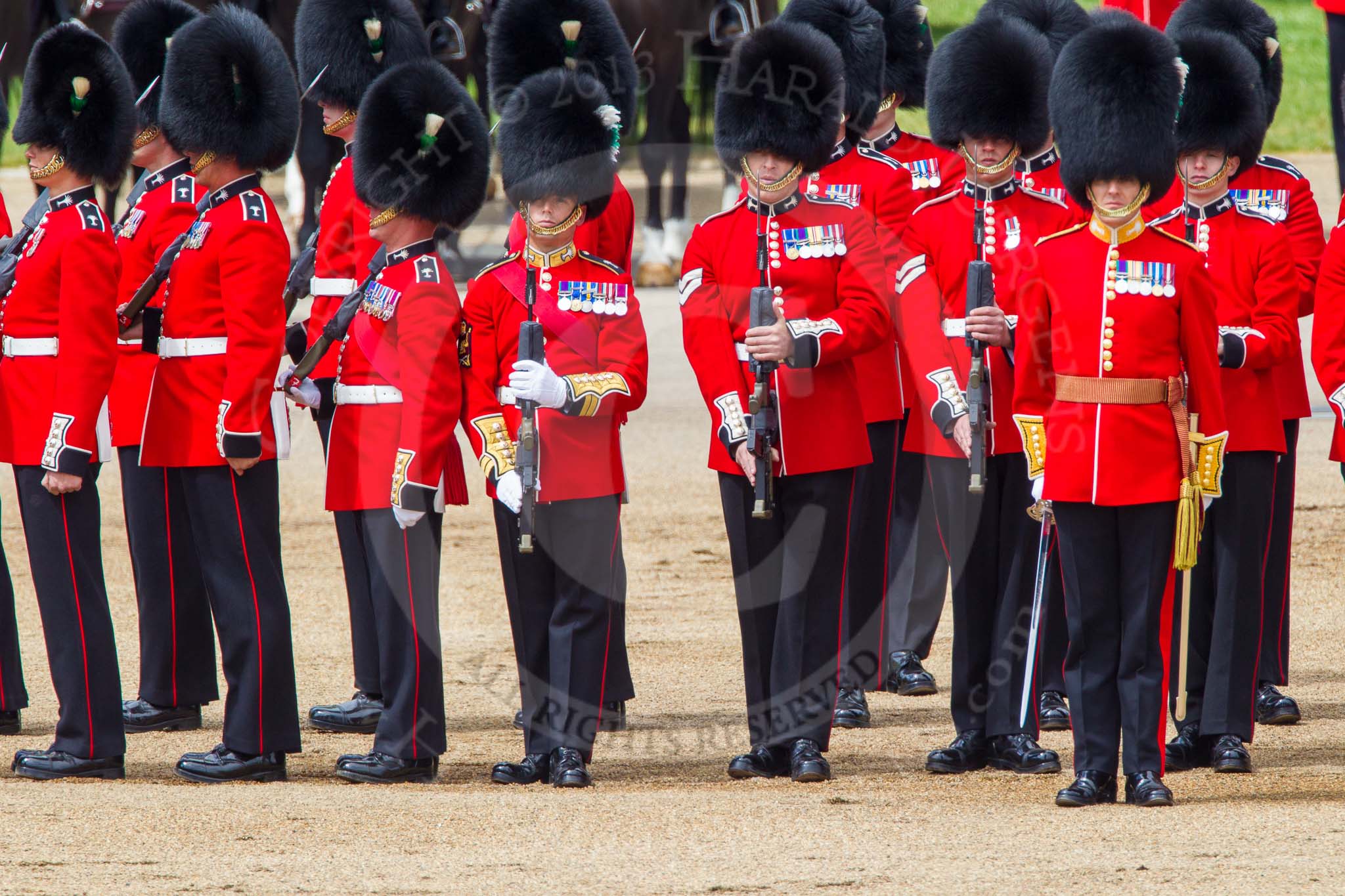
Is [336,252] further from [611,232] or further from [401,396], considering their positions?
[401,396]

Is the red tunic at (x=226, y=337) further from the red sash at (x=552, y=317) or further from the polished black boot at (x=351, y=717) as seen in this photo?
the polished black boot at (x=351, y=717)

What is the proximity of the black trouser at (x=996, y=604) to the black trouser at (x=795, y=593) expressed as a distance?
0.89ft

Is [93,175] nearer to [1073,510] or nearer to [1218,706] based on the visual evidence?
[1073,510]

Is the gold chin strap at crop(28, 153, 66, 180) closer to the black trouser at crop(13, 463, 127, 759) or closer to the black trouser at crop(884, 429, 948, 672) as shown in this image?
the black trouser at crop(13, 463, 127, 759)

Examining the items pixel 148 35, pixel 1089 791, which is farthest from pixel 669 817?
pixel 148 35

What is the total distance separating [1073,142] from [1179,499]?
0.68 metres

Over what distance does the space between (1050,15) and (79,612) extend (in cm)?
275

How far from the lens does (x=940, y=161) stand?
518 cm

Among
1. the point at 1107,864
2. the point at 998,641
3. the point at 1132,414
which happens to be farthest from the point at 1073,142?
the point at 1107,864

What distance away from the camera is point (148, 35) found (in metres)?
5.43

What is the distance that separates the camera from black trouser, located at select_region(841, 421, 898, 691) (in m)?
4.74

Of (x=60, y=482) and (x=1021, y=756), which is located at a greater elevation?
(x=60, y=482)

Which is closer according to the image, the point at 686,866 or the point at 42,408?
the point at 686,866

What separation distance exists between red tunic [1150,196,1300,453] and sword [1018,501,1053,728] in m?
0.48
